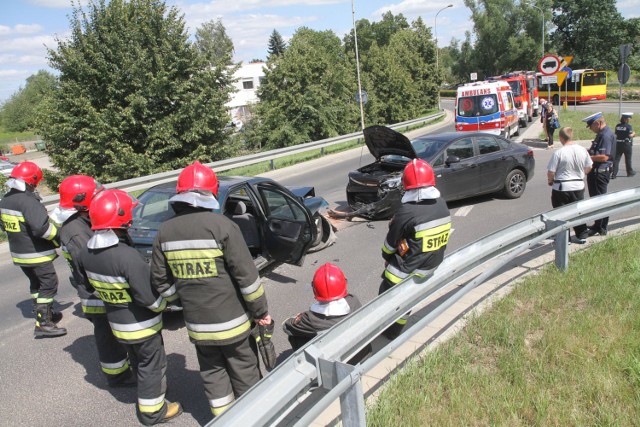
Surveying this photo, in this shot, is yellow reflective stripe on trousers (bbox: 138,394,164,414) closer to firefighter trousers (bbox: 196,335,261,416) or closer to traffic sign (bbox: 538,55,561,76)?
firefighter trousers (bbox: 196,335,261,416)

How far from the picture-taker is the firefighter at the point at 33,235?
5.01 metres

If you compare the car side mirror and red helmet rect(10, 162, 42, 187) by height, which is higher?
red helmet rect(10, 162, 42, 187)

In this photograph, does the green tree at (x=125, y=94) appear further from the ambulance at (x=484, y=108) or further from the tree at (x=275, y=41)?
the tree at (x=275, y=41)

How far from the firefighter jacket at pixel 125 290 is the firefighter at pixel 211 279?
8.4 inches

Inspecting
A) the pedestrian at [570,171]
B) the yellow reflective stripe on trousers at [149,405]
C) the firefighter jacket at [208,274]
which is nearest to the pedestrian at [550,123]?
the pedestrian at [570,171]

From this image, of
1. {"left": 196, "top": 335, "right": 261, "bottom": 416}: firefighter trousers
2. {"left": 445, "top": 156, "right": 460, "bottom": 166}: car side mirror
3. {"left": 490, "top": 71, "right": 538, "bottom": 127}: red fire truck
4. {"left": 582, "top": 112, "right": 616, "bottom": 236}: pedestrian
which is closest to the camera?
{"left": 196, "top": 335, "right": 261, "bottom": 416}: firefighter trousers

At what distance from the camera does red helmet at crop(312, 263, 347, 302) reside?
346cm

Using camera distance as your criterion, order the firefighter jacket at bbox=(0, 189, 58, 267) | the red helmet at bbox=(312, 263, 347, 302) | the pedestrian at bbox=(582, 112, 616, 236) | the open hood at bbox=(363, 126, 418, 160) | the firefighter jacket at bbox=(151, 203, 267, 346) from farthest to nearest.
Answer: the open hood at bbox=(363, 126, 418, 160)
the pedestrian at bbox=(582, 112, 616, 236)
the firefighter jacket at bbox=(0, 189, 58, 267)
the red helmet at bbox=(312, 263, 347, 302)
the firefighter jacket at bbox=(151, 203, 267, 346)

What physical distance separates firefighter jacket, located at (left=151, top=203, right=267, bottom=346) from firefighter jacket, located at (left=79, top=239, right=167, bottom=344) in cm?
19

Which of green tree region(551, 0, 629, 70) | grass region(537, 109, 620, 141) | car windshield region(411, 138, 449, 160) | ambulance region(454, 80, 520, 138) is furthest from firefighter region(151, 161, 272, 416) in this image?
green tree region(551, 0, 629, 70)

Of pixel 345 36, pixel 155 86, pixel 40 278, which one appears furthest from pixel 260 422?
pixel 345 36

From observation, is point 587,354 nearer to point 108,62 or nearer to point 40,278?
point 40,278

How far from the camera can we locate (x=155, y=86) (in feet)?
55.3

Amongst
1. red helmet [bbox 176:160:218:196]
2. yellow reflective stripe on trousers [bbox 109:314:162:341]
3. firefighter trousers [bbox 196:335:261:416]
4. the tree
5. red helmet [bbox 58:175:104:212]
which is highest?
the tree
